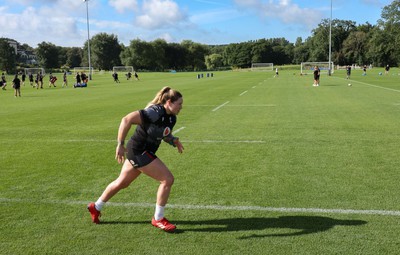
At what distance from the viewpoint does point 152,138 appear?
4.32 meters

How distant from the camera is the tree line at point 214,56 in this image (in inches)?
5094

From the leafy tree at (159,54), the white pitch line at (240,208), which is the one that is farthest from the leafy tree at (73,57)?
the white pitch line at (240,208)

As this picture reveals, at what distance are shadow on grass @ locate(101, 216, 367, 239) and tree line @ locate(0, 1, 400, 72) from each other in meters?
114

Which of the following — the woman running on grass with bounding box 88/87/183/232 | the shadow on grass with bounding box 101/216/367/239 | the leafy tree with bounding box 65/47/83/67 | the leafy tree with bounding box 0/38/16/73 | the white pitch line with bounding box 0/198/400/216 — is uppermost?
the leafy tree with bounding box 65/47/83/67

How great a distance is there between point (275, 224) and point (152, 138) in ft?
5.96

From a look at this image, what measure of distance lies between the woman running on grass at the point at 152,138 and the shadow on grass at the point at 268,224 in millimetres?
328

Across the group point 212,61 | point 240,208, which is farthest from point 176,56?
point 240,208

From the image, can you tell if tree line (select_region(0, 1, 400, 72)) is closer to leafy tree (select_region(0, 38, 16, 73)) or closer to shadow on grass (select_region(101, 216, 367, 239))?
leafy tree (select_region(0, 38, 16, 73))

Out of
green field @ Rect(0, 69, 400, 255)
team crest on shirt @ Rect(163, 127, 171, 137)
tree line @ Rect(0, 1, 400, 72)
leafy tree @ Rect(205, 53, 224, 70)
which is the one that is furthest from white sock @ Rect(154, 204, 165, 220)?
leafy tree @ Rect(205, 53, 224, 70)

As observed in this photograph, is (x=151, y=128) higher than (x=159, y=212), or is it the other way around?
(x=151, y=128)

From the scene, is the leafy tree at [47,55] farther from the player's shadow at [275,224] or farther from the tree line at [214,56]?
the player's shadow at [275,224]

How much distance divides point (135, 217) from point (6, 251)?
151cm

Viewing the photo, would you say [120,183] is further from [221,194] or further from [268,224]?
[268,224]

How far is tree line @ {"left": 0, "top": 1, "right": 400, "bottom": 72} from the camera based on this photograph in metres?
129
